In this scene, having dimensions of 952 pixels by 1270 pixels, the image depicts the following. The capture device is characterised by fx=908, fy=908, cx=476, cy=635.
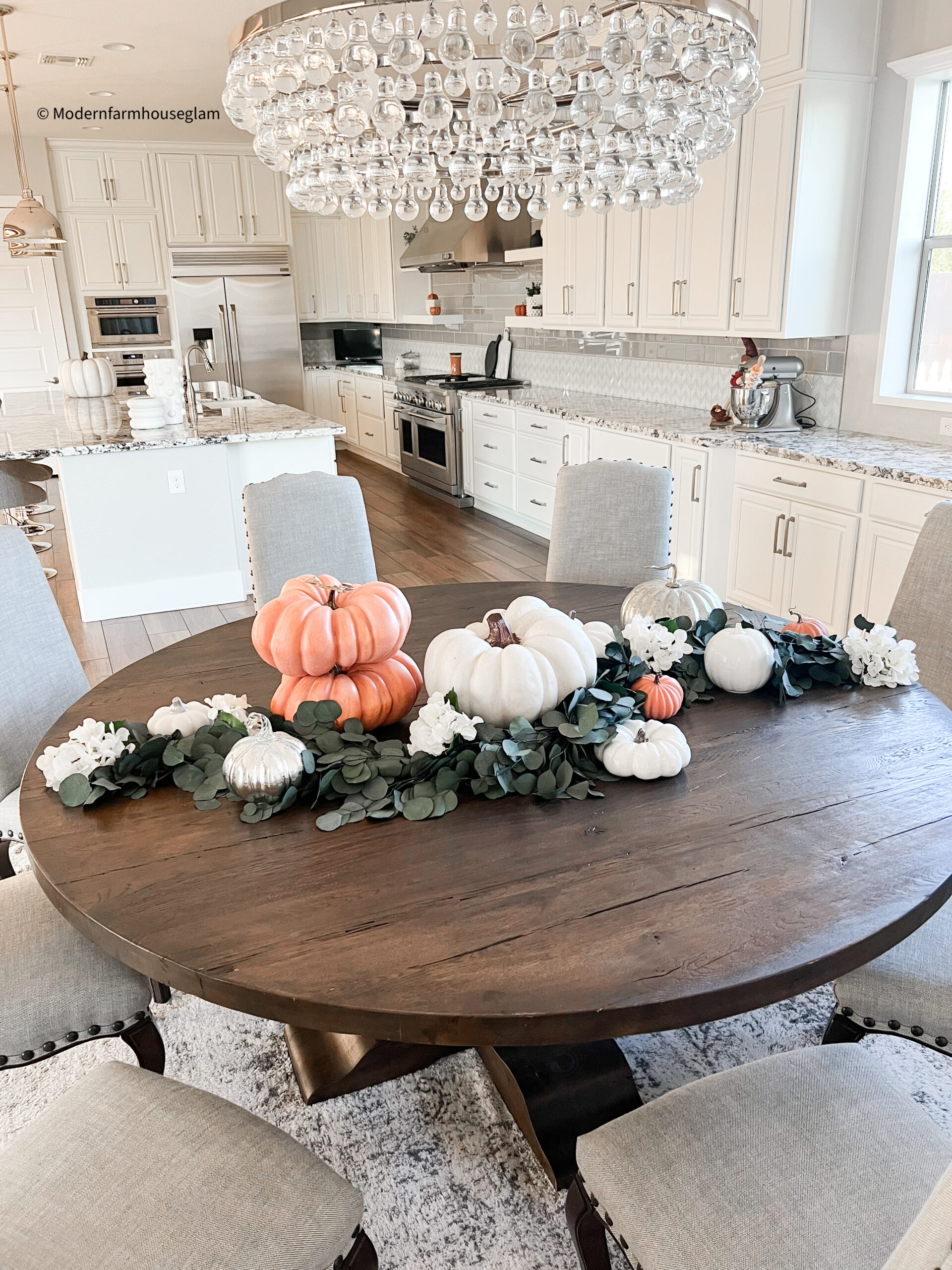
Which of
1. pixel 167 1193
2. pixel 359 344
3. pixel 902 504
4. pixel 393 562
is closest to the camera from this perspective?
pixel 167 1193

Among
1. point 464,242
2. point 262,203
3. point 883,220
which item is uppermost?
point 262,203

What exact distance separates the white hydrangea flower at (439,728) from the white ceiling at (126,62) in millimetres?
4594

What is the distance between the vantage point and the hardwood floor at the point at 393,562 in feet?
13.9

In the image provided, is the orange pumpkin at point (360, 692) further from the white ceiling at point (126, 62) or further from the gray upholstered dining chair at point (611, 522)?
the white ceiling at point (126, 62)

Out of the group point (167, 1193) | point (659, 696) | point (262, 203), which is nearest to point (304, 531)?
point (659, 696)

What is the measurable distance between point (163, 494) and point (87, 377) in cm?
157

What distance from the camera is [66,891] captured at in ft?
3.75

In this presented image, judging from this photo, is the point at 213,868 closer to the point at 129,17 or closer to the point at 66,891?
the point at 66,891

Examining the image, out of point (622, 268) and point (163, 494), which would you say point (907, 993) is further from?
point (622, 268)

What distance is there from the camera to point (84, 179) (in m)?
7.82

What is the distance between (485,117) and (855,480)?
89.3 inches

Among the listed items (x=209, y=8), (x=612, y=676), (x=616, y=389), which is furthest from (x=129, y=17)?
(x=612, y=676)

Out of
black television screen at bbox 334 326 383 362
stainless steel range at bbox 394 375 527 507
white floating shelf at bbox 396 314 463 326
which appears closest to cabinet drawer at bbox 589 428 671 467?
stainless steel range at bbox 394 375 527 507

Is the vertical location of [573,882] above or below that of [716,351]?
below
